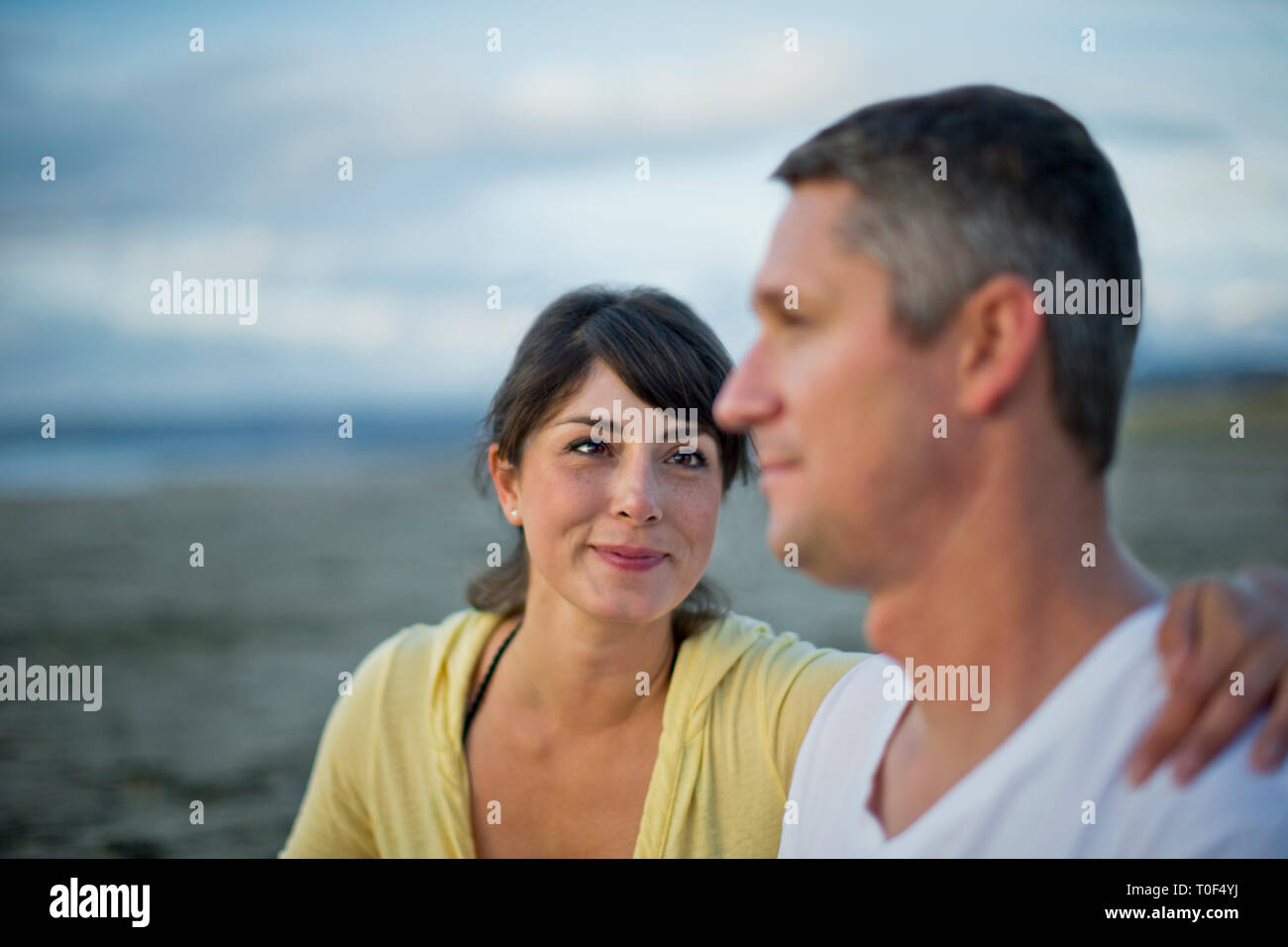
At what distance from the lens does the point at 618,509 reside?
3.09m

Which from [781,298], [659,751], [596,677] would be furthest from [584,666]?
[781,298]

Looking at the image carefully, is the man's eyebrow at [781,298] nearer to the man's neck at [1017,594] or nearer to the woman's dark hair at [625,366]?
the man's neck at [1017,594]

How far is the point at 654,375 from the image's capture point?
3.21 m

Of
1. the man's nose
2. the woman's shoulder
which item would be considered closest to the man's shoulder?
the man's nose

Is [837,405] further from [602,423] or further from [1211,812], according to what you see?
[602,423]

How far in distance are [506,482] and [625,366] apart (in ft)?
2.15

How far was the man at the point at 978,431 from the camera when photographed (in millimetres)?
1459

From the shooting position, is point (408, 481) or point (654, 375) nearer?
point (654, 375)

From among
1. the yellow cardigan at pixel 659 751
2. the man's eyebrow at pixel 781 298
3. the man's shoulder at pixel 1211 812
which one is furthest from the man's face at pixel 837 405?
the yellow cardigan at pixel 659 751

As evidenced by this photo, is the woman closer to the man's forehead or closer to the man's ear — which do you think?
the man's forehead
